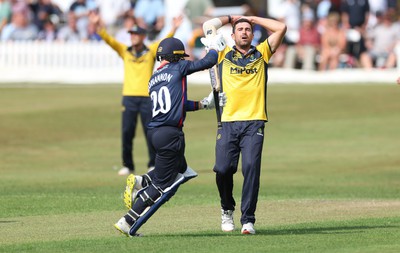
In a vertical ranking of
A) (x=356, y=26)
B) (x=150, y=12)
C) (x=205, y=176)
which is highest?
(x=205, y=176)

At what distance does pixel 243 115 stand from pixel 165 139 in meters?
1.05

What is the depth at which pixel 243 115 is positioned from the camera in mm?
12641

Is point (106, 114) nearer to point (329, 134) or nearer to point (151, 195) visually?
point (329, 134)

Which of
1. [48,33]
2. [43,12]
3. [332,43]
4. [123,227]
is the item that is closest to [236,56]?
[123,227]

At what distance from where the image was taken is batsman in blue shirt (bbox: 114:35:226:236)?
12070 mm

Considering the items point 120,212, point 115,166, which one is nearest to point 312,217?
point 120,212

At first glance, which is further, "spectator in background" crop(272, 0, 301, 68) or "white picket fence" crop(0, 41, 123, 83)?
"spectator in background" crop(272, 0, 301, 68)

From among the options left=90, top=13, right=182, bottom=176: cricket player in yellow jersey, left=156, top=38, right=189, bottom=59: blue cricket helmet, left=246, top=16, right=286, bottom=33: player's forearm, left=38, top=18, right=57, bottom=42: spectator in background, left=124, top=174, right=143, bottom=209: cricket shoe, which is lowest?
left=38, top=18, right=57, bottom=42: spectator in background

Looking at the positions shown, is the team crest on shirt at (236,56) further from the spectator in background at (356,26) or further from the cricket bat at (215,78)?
the spectator in background at (356,26)

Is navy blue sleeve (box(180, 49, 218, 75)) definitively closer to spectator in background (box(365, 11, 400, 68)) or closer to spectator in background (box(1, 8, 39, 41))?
spectator in background (box(365, 11, 400, 68))

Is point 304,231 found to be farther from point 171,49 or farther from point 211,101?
point 171,49

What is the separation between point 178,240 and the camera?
39.1ft

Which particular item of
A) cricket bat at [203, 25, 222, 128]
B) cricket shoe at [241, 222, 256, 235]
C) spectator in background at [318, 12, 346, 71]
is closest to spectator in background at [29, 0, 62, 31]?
spectator in background at [318, 12, 346, 71]

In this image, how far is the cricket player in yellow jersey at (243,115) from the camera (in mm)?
12539
